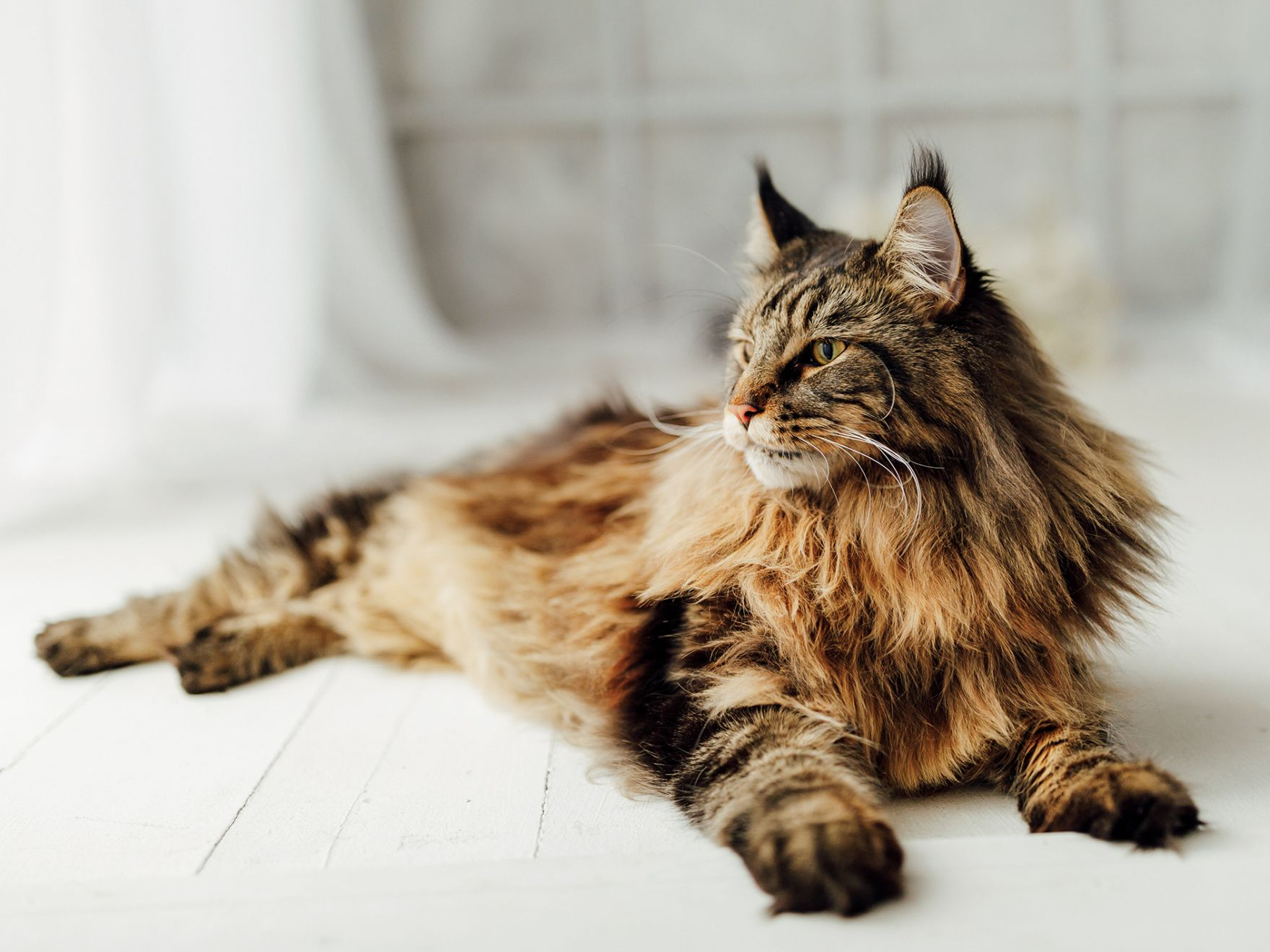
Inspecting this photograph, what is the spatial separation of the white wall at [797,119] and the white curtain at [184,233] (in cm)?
39

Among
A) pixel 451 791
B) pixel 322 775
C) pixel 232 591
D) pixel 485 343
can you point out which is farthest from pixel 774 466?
pixel 485 343

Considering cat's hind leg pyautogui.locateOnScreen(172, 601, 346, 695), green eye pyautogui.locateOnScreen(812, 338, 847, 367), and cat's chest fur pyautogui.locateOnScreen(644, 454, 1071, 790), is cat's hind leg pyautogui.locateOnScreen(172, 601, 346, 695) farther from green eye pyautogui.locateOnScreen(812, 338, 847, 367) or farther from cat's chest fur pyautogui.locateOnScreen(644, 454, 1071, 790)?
green eye pyautogui.locateOnScreen(812, 338, 847, 367)

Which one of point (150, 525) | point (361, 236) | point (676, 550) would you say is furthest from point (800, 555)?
point (361, 236)

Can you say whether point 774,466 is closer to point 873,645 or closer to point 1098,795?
point 873,645

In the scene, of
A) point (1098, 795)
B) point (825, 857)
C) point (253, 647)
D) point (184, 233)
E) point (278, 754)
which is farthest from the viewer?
point (184, 233)

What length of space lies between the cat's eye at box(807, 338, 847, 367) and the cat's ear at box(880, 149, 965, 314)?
0.31 feet

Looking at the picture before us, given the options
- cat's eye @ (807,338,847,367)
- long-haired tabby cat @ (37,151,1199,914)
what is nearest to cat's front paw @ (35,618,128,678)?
long-haired tabby cat @ (37,151,1199,914)

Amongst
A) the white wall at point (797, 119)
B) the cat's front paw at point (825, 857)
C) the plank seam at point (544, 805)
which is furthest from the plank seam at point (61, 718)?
the white wall at point (797, 119)

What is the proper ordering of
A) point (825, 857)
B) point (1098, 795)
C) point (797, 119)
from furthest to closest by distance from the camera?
1. point (797, 119)
2. point (1098, 795)
3. point (825, 857)

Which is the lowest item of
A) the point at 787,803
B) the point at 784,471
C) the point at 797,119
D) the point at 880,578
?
the point at 787,803

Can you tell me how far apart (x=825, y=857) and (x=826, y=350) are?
0.56 meters

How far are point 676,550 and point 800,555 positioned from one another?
0.16 m

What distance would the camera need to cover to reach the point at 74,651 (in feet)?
5.81

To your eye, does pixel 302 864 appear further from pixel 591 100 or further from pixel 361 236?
pixel 591 100
